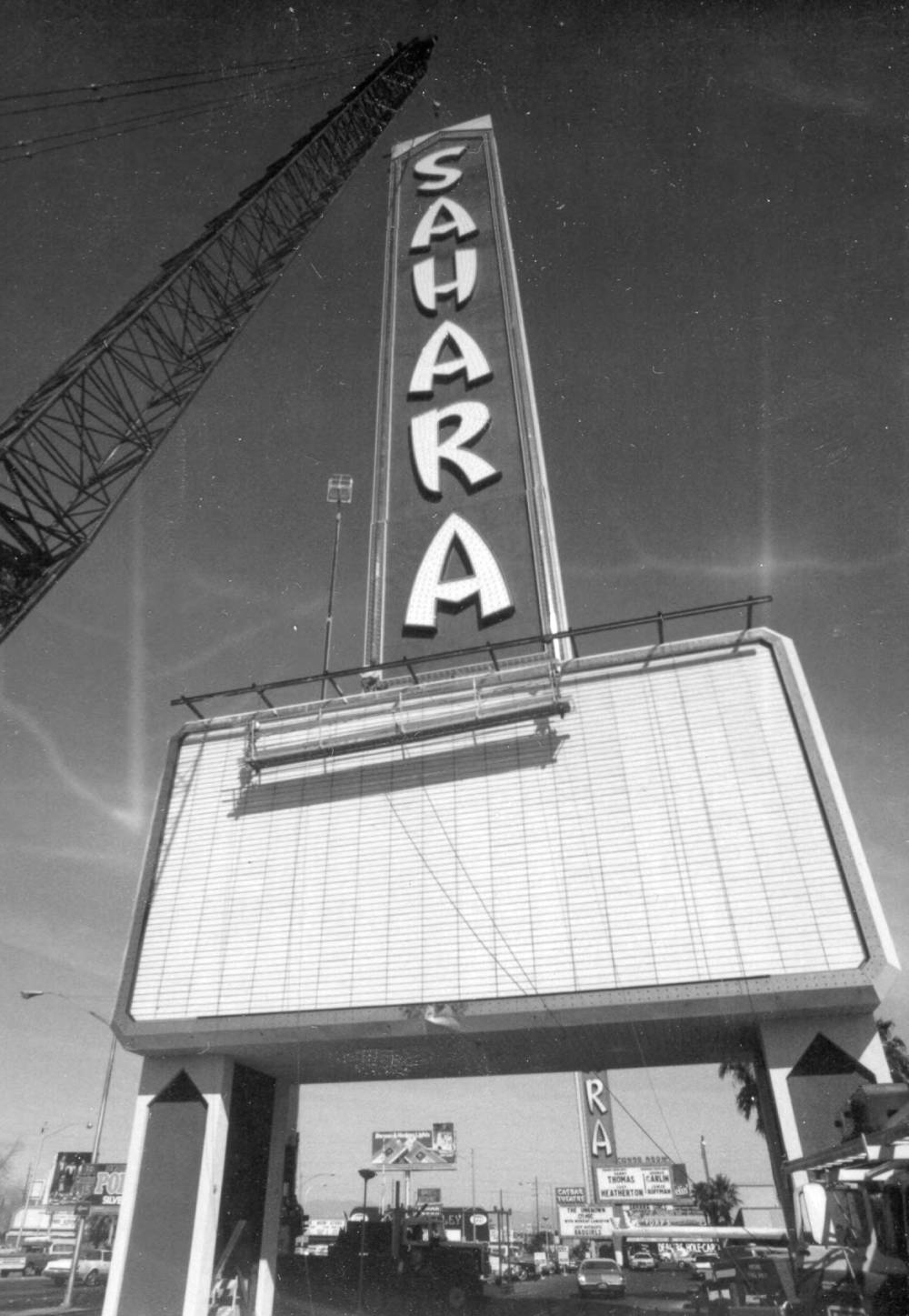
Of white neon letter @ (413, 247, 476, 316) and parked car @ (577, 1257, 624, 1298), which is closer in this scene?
white neon letter @ (413, 247, 476, 316)

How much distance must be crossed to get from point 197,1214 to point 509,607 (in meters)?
16.5

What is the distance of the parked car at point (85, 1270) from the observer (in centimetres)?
3972

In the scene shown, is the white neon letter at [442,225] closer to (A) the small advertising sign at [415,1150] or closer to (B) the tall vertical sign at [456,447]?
(B) the tall vertical sign at [456,447]

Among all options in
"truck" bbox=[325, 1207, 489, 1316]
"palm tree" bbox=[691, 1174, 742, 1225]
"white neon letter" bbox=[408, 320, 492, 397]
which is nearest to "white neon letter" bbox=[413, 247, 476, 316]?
"white neon letter" bbox=[408, 320, 492, 397]

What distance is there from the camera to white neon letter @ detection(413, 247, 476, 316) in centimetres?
2983

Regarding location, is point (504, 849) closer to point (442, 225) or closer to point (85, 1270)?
point (442, 225)

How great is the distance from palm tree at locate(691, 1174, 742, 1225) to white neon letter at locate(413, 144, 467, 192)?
9830 centimetres

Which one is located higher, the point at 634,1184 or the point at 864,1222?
the point at 634,1184

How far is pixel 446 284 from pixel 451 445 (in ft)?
26.9

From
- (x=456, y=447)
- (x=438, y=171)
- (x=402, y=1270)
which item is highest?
(x=438, y=171)

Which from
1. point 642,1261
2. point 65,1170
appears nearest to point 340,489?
point 642,1261

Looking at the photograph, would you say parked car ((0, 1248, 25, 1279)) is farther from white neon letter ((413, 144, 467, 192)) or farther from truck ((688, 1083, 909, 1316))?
white neon letter ((413, 144, 467, 192))

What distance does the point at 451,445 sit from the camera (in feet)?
86.9

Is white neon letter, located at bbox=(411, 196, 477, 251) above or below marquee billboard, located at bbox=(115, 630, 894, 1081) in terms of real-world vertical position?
above
